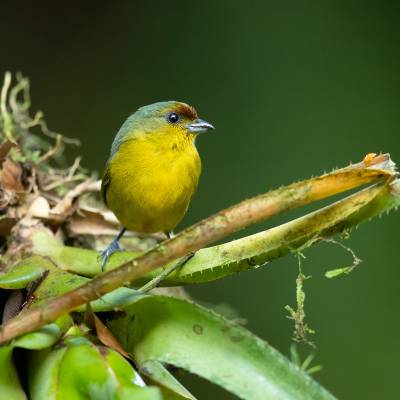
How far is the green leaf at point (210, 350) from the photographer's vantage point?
2.32 ft

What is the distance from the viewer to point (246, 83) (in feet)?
7.78

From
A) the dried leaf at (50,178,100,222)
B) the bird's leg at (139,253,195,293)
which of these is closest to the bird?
the dried leaf at (50,178,100,222)

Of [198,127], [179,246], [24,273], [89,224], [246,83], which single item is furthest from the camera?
[246,83]

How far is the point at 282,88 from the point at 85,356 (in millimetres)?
1729

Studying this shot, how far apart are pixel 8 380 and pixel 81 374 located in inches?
3.1

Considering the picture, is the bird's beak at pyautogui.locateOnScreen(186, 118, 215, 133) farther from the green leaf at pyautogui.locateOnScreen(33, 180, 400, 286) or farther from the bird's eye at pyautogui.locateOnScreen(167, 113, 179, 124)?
the green leaf at pyautogui.locateOnScreen(33, 180, 400, 286)

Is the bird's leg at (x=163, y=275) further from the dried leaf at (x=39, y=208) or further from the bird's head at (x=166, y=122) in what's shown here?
the bird's head at (x=166, y=122)

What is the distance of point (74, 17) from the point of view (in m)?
2.38

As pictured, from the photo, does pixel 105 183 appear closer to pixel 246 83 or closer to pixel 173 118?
pixel 173 118

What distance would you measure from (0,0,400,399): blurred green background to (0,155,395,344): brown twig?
4.52ft

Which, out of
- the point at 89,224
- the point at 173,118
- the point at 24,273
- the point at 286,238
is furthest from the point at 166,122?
the point at 286,238

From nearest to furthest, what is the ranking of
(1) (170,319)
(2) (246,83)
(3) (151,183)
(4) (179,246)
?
(4) (179,246)
(1) (170,319)
(3) (151,183)
(2) (246,83)

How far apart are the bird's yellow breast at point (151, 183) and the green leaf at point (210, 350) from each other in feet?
2.04

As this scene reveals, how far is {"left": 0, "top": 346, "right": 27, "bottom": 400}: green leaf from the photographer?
72 cm
